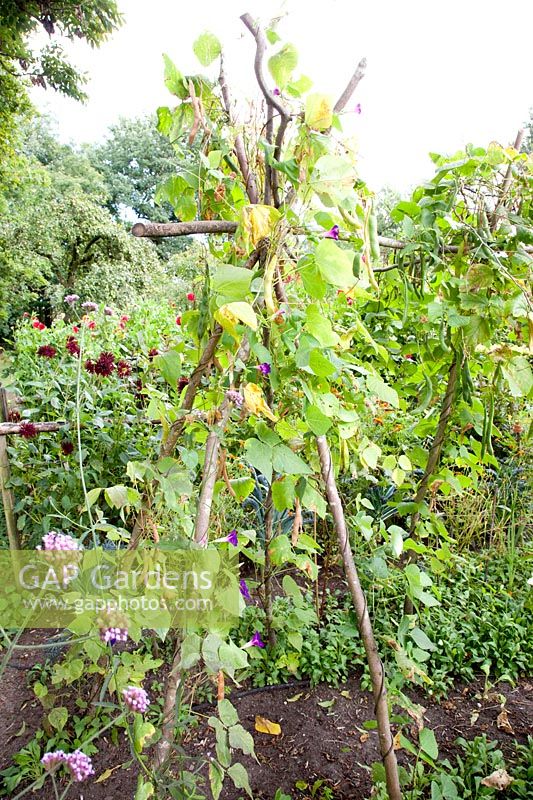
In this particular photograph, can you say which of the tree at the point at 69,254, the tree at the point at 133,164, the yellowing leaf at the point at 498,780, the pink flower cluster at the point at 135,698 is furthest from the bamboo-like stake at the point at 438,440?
the tree at the point at 133,164

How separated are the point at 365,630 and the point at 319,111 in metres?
0.94

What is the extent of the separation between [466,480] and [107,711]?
112 centimetres

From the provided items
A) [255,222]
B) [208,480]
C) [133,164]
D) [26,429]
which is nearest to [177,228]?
[255,222]

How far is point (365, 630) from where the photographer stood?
109cm

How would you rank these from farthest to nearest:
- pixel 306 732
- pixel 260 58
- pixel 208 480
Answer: pixel 306 732 < pixel 208 480 < pixel 260 58

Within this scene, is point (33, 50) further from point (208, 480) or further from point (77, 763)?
point (77, 763)

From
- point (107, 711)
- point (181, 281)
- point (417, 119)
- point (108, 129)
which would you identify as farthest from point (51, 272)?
point (108, 129)

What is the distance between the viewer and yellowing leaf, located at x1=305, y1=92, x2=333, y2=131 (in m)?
0.80

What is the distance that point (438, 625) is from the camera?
1723mm

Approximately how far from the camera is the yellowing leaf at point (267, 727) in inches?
53.8

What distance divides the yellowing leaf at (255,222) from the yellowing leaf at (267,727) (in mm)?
1187

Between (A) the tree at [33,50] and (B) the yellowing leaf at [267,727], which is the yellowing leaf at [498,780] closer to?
(B) the yellowing leaf at [267,727]

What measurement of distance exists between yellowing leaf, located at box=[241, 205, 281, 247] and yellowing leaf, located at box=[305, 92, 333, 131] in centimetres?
14

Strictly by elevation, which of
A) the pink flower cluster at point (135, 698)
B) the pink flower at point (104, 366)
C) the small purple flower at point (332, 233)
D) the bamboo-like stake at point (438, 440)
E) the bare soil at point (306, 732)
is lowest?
the bare soil at point (306, 732)
